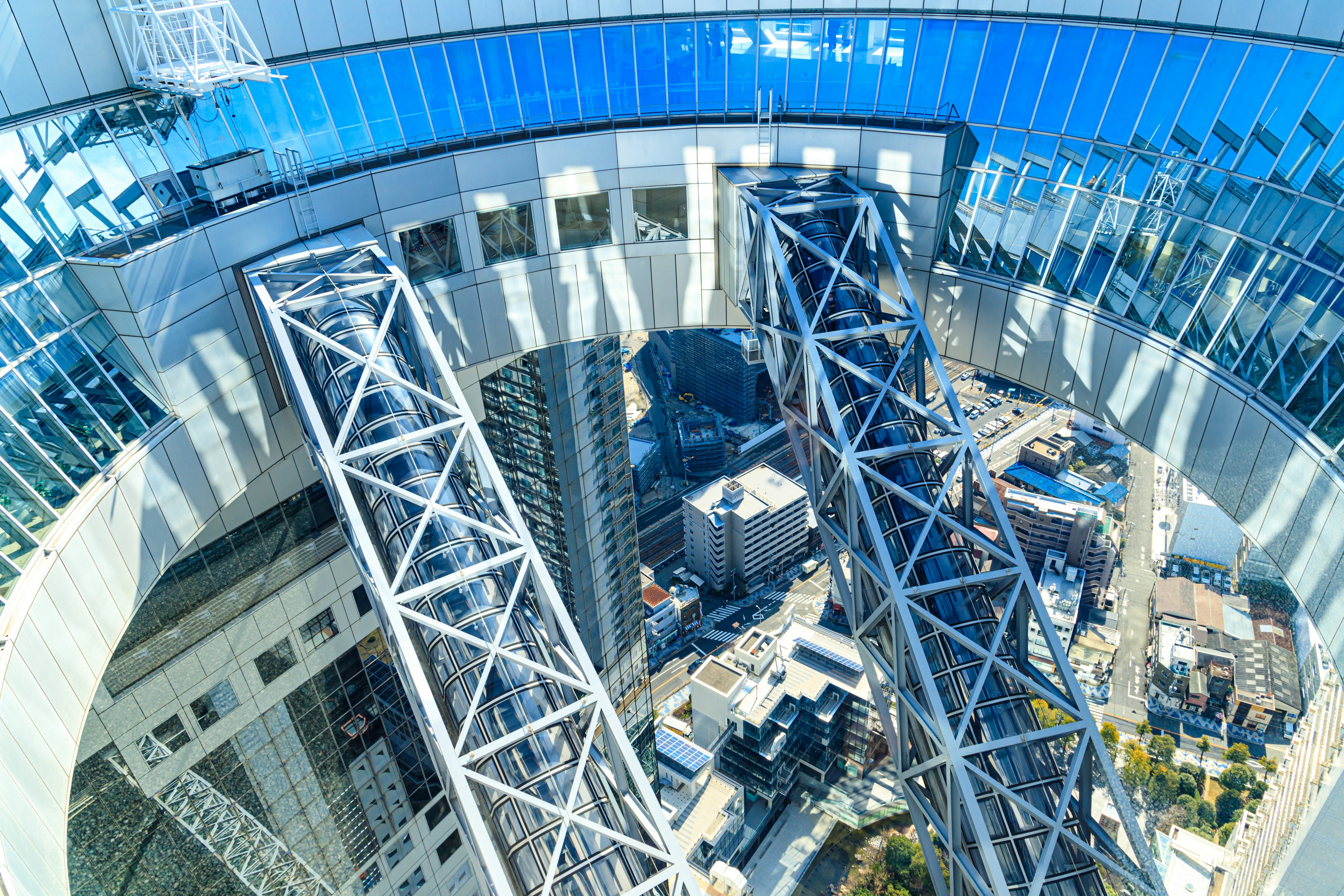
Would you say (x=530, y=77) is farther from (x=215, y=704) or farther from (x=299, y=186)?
(x=215, y=704)

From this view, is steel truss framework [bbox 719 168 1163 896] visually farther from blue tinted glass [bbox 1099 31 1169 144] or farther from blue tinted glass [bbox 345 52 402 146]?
blue tinted glass [bbox 345 52 402 146]

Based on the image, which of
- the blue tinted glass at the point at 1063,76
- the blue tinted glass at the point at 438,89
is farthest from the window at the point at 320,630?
the blue tinted glass at the point at 1063,76

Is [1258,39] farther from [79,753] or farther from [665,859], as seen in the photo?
[79,753]

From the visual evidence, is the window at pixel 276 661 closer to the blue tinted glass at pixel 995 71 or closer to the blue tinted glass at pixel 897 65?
the blue tinted glass at pixel 897 65

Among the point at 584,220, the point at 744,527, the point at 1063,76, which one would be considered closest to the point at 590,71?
the point at 584,220

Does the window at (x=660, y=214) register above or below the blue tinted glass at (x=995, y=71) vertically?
below

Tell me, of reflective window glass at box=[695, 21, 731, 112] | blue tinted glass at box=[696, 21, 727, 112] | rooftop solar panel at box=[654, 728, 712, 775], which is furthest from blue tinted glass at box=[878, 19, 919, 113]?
rooftop solar panel at box=[654, 728, 712, 775]
